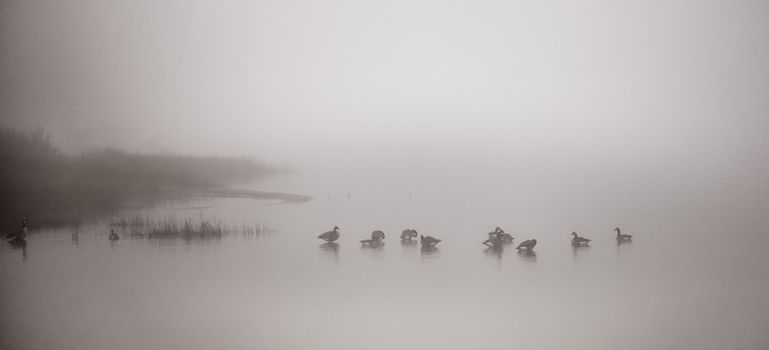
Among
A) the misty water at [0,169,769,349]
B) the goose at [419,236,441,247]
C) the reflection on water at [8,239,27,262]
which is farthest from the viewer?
the goose at [419,236,441,247]

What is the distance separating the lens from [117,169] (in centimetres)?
467

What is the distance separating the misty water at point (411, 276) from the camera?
4.33m

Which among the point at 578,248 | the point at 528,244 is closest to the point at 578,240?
Result: the point at 578,248

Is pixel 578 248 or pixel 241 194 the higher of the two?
pixel 241 194

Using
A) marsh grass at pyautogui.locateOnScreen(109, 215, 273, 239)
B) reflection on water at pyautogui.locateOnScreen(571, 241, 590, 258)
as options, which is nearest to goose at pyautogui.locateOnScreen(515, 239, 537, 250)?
reflection on water at pyautogui.locateOnScreen(571, 241, 590, 258)

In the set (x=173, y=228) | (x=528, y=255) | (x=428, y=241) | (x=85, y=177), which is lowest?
(x=528, y=255)

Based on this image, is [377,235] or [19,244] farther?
[377,235]

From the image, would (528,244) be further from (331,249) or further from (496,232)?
(331,249)

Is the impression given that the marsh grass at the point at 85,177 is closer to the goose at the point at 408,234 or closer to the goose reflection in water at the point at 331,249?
the goose reflection in water at the point at 331,249

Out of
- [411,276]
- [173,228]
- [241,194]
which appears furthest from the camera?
[241,194]

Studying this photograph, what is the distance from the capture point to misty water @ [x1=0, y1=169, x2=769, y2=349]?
14.2 ft

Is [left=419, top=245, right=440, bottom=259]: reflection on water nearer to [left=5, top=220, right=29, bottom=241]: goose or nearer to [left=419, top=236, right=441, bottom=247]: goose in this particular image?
[left=419, top=236, right=441, bottom=247]: goose

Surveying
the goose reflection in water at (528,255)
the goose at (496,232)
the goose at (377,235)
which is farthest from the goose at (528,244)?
the goose at (377,235)

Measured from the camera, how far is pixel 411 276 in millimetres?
4477
